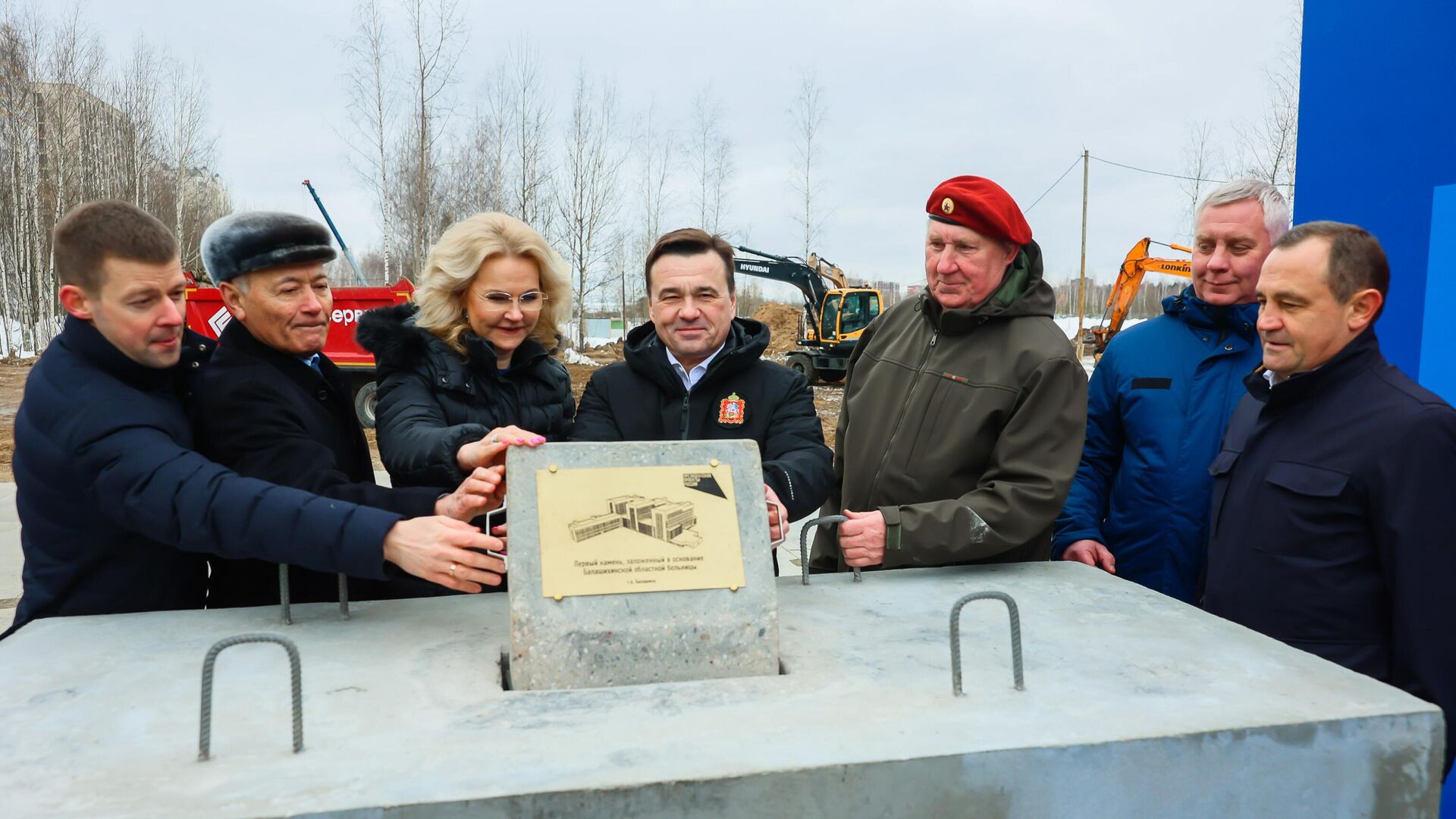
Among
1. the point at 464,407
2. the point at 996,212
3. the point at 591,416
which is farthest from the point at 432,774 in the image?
the point at 996,212

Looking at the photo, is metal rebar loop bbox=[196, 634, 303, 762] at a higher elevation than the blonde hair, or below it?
below

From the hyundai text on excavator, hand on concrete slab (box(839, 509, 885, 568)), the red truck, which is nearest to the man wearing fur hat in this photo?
hand on concrete slab (box(839, 509, 885, 568))

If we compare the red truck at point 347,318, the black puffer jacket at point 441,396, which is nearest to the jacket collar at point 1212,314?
the black puffer jacket at point 441,396

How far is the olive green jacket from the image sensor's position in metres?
2.00

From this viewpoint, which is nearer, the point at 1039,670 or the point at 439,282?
the point at 1039,670

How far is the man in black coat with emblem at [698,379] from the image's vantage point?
224cm

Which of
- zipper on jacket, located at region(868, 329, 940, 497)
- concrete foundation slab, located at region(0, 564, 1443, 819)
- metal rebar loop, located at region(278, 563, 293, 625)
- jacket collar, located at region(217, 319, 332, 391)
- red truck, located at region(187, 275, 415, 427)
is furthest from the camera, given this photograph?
red truck, located at region(187, 275, 415, 427)

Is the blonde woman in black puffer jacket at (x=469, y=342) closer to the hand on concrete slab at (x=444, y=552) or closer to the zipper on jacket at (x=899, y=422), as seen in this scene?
the hand on concrete slab at (x=444, y=552)

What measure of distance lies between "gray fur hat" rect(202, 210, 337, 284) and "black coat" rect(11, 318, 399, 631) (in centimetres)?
24

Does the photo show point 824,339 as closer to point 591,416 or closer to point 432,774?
point 591,416

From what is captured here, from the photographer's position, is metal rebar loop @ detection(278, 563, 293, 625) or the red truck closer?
metal rebar loop @ detection(278, 563, 293, 625)

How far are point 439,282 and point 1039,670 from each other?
154cm

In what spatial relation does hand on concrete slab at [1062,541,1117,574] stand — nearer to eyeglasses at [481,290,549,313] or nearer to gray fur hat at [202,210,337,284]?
eyeglasses at [481,290,549,313]

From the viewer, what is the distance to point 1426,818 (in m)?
1.30
